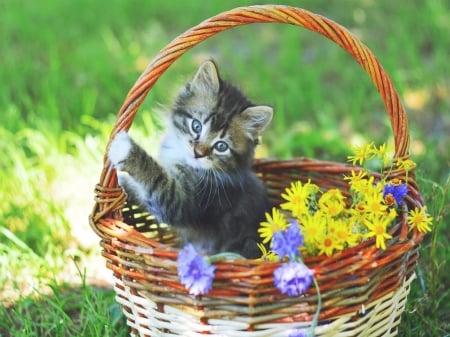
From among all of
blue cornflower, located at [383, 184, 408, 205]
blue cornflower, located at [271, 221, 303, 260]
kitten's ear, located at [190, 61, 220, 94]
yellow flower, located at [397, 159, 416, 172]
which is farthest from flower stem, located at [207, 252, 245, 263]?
kitten's ear, located at [190, 61, 220, 94]

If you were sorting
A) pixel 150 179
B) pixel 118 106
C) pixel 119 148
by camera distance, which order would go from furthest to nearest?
pixel 118 106
pixel 150 179
pixel 119 148

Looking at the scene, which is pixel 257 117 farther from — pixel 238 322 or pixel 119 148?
pixel 238 322

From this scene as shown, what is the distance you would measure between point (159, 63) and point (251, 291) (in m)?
0.76

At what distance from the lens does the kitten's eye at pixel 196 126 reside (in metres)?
2.68

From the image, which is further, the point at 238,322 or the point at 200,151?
the point at 200,151

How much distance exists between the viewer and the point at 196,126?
2.69 metres

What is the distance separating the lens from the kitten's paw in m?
2.31

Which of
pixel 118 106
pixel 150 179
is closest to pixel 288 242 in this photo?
pixel 150 179

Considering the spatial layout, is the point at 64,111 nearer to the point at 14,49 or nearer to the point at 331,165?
the point at 14,49

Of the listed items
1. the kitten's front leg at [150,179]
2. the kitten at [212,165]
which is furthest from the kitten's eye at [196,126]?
the kitten's front leg at [150,179]

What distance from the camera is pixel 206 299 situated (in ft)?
6.52

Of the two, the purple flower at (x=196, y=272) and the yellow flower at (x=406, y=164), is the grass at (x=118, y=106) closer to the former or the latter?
the yellow flower at (x=406, y=164)

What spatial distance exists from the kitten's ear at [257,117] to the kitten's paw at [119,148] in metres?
0.51

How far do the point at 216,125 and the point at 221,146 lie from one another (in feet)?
0.26
